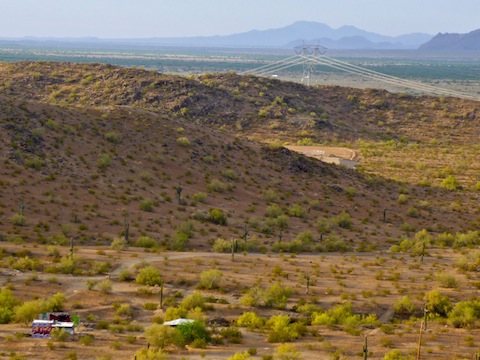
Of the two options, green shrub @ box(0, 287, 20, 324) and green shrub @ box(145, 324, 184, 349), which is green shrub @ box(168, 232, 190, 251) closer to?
green shrub @ box(0, 287, 20, 324)

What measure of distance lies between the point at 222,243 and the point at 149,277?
810 centimetres

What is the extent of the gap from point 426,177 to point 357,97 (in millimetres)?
52590

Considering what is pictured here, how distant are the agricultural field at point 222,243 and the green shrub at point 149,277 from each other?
9 centimetres

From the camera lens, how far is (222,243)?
1543 inches

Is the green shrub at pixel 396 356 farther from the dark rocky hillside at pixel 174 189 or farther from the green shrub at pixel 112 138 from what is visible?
the green shrub at pixel 112 138

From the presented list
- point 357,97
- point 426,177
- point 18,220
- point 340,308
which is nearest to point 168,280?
point 340,308

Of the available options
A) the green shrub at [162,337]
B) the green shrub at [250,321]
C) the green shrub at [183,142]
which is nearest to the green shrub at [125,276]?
the green shrub at [250,321]

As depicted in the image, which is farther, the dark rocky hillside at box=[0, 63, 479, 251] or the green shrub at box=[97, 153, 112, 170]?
the green shrub at box=[97, 153, 112, 170]

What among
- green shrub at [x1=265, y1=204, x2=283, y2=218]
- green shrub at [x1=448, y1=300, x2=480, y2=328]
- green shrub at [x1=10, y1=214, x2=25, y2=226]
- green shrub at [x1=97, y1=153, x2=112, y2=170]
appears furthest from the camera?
green shrub at [x1=97, y1=153, x2=112, y2=170]

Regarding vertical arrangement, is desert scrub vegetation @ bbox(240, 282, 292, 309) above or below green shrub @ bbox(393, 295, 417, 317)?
above

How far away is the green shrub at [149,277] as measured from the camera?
31656 mm

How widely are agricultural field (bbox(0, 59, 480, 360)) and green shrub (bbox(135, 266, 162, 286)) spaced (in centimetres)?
9

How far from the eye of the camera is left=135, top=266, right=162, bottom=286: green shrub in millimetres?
31656

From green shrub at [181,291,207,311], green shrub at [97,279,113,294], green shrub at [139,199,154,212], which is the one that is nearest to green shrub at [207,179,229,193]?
green shrub at [139,199,154,212]
